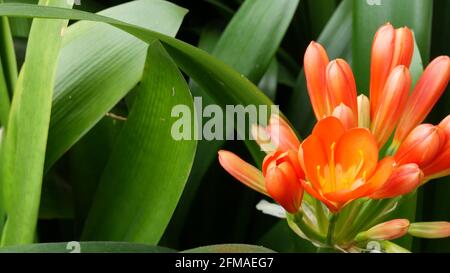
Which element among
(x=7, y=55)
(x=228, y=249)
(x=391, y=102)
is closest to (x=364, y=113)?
(x=391, y=102)

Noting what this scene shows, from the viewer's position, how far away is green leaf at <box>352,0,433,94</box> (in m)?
0.65

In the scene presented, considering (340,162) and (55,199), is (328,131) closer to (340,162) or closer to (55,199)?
(340,162)

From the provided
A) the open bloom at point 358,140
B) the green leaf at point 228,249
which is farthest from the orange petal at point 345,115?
the green leaf at point 228,249

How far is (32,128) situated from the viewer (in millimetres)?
584

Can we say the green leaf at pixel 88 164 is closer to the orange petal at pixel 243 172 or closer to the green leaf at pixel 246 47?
the green leaf at pixel 246 47

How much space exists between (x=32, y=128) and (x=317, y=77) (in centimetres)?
26

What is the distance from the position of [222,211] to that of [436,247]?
257mm

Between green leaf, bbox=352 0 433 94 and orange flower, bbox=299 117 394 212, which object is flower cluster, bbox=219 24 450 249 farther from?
green leaf, bbox=352 0 433 94

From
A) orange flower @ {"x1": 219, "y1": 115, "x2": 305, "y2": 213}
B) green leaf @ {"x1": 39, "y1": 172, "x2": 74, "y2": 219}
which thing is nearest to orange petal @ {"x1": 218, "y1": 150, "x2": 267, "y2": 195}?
orange flower @ {"x1": 219, "y1": 115, "x2": 305, "y2": 213}

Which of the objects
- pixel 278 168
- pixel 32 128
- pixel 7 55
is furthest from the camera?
pixel 7 55

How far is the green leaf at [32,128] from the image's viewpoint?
22.7 inches

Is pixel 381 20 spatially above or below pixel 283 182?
above

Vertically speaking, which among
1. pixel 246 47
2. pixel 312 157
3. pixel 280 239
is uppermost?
pixel 246 47

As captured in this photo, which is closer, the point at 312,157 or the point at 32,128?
the point at 312,157
